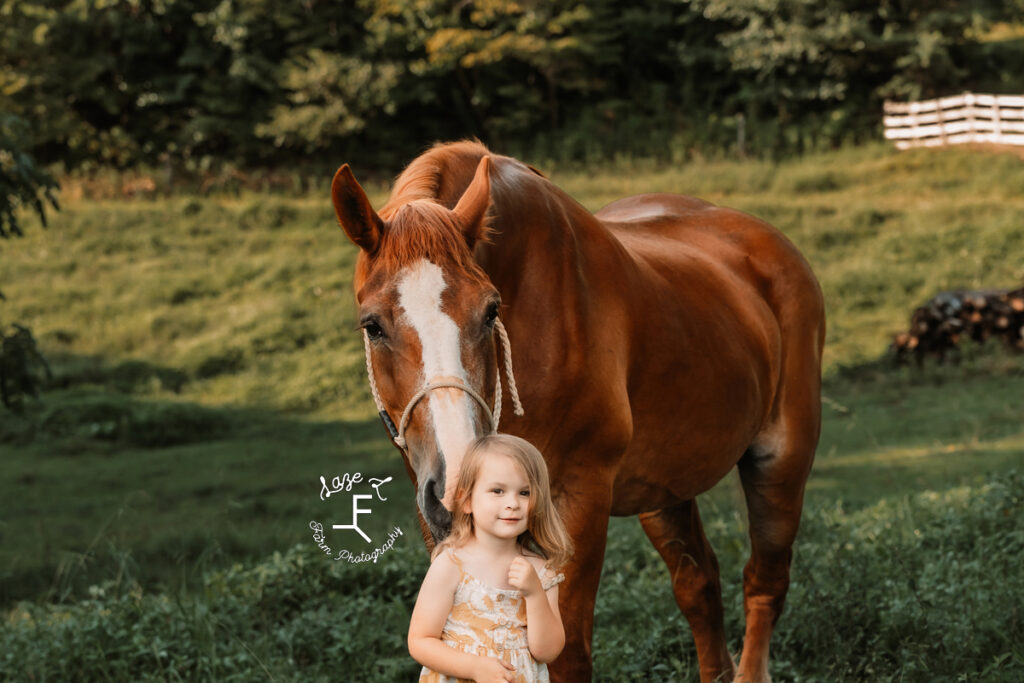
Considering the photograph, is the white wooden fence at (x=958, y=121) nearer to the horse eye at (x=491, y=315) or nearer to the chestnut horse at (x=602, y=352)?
the chestnut horse at (x=602, y=352)

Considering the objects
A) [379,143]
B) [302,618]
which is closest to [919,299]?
[302,618]

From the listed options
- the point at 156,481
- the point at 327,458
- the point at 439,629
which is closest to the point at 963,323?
the point at 327,458

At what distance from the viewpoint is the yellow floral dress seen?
1931 millimetres

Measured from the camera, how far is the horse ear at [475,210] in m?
2.33

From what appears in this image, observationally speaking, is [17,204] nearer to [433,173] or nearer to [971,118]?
[433,173]

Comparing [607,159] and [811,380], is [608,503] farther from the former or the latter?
[607,159]

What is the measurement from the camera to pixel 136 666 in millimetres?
3797

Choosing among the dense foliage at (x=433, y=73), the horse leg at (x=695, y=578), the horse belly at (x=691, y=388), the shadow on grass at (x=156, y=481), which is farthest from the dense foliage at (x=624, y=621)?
the dense foliage at (x=433, y=73)

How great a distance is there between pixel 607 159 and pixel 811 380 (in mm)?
18051

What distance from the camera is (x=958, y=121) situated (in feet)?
68.8

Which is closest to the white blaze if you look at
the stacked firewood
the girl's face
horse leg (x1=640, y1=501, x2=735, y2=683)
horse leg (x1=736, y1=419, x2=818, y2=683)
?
the girl's face

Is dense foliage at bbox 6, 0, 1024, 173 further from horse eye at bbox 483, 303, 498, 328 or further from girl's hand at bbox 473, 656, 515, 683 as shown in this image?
girl's hand at bbox 473, 656, 515, 683

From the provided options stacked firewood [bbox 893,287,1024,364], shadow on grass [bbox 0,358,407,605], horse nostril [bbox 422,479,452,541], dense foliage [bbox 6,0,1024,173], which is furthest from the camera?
dense foliage [bbox 6,0,1024,173]

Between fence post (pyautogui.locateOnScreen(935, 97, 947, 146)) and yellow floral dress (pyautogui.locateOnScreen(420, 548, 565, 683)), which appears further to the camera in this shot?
fence post (pyautogui.locateOnScreen(935, 97, 947, 146))
